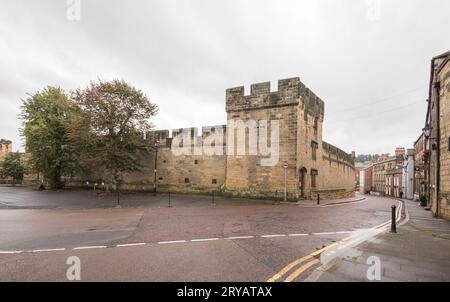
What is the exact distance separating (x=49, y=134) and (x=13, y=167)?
1962 centimetres

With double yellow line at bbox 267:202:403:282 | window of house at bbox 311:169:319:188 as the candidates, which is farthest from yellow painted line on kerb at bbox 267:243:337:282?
window of house at bbox 311:169:319:188

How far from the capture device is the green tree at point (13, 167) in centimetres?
3949

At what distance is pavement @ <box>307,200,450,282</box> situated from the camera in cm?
454

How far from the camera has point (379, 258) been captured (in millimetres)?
5535

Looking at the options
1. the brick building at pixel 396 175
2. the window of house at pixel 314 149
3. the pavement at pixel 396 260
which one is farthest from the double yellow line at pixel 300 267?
the brick building at pixel 396 175

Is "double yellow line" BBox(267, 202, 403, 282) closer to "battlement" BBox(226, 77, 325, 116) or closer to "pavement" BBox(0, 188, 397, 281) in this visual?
"pavement" BBox(0, 188, 397, 281)

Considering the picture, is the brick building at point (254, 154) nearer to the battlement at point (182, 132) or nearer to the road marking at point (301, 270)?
the battlement at point (182, 132)

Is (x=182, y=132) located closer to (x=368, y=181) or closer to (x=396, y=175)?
(x=396, y=175)

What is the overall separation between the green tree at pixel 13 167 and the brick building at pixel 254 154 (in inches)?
1079

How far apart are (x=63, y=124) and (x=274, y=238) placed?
29.5 m

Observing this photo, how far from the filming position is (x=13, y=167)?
131 ft

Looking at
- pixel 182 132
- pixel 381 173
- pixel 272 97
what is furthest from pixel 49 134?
pixel 381 173
